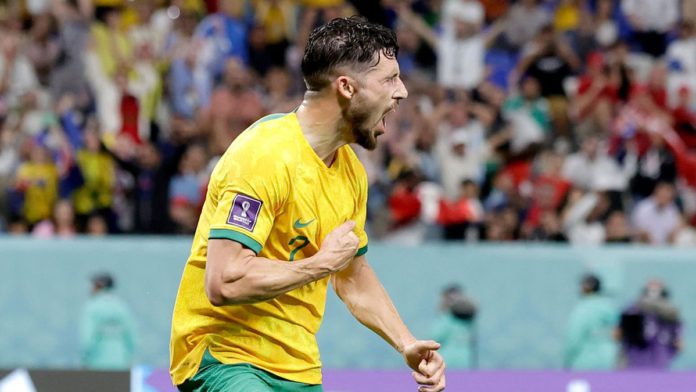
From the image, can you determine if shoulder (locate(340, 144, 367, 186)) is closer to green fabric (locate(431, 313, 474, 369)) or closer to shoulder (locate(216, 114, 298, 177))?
shoulder (locate(216, 114, 298, 177))

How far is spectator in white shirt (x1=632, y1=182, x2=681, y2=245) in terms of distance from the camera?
12.5m

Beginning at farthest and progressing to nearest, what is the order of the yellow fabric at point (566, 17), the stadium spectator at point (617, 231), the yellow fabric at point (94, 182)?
the yellow fabric at point (566, 17) < the yellow fabric at point (94, 182) < the stadium spectator at point (617, 231)

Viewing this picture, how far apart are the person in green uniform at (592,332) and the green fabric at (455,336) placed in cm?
84

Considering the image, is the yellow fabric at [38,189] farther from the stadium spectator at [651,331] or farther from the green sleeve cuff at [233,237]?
the green sleeve cuff at [233,237]

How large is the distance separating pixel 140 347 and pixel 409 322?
Result: 7.63 feet

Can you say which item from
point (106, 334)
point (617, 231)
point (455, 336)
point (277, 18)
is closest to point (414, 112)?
point (277, 18)

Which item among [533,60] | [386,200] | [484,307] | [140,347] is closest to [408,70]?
[533,60]

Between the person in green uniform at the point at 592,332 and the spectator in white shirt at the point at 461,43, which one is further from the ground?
the spectator in white shirt at the point at 461,43

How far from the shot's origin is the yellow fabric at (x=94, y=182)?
12734 mm

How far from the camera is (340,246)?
455 centimetres

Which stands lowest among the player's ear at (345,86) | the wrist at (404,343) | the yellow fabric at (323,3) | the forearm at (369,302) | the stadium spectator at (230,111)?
the wrist at (404,343)

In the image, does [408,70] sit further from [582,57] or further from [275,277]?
[275,277]

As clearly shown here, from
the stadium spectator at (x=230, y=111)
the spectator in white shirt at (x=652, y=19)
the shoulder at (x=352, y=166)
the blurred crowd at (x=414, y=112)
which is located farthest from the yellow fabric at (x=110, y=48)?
the shoulder at (x=352, y=166)

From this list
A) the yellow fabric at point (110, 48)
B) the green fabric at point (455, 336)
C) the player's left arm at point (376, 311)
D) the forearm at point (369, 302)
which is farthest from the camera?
the yellow fabric at point (110, 48)
